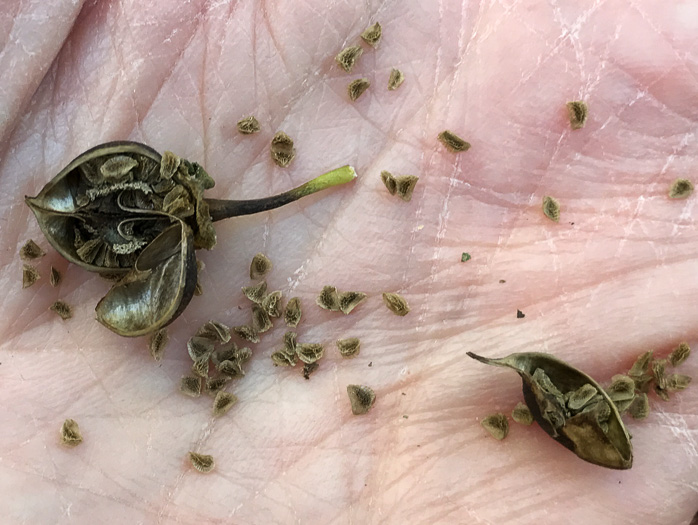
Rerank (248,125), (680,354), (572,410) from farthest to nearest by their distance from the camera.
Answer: (248,125)
(680,354)
(572,410)

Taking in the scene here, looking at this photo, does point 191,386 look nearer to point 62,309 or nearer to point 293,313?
point 293,313

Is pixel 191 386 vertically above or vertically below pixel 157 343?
below

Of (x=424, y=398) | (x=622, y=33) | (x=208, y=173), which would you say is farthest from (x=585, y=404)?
(x=208, y=173)

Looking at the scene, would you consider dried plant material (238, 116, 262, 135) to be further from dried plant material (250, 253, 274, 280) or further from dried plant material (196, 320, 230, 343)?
dried plant material (196, 320, 230, 343)

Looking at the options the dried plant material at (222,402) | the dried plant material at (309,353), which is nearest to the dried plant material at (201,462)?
the dried plant material at (222,402)

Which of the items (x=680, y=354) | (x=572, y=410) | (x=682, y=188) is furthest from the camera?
(x=682, y=188)

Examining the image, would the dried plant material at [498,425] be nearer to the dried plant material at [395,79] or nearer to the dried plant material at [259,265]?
the dried plant material at [259,265]

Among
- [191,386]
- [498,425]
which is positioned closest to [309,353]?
[191,386]
